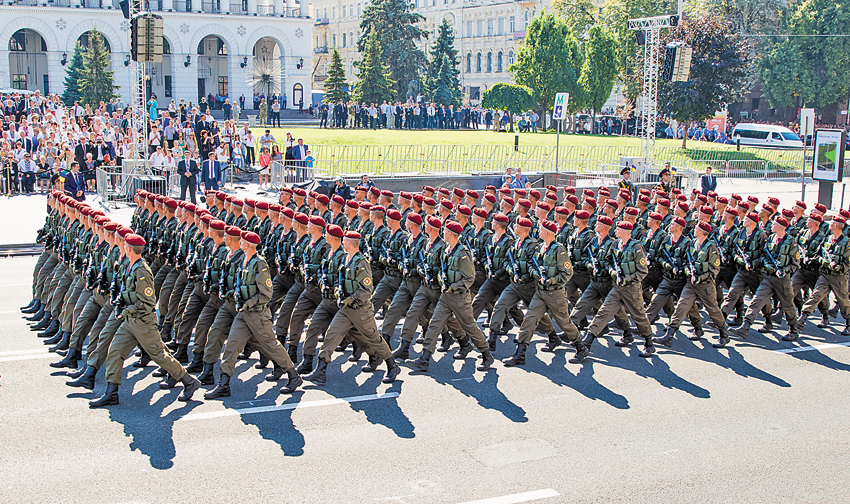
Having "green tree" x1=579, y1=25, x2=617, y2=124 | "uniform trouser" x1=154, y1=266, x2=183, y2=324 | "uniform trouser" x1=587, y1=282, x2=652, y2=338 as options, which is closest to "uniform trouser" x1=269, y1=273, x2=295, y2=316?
"uniform trouser" x1=154, y1=266, x2=183, y2=324

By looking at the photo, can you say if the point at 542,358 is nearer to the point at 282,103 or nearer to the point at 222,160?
the point at 222,160

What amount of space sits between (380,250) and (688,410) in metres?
4.31

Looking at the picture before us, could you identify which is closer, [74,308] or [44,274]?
[74,308]

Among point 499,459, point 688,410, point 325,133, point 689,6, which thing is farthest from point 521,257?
point 689,6

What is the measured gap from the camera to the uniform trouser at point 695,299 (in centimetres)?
1088

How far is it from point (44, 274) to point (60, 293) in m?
1.06

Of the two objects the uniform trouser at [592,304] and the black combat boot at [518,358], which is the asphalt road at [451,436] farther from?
the uniform trouser at [592,304]

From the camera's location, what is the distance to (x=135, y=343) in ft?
27.2

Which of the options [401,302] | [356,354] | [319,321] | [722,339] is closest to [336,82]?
[401,302]

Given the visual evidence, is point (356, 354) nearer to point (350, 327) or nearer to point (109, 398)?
point (350, 327)

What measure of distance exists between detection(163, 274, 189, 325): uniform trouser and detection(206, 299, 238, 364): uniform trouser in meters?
1.45

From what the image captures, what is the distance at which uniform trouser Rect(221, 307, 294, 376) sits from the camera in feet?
27.7

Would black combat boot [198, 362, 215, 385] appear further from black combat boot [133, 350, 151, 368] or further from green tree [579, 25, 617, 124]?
green tree [579, 25, 617, 124]

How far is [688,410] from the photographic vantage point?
28.1 feet
